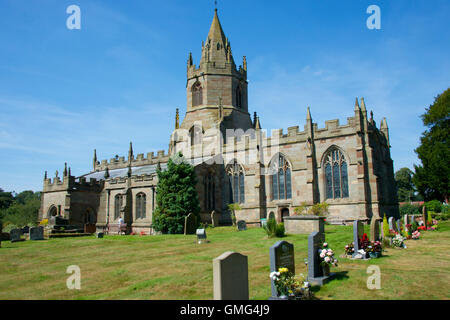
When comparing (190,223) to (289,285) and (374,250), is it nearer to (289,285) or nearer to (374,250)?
(374,250)

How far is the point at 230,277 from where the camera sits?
6.14 meters

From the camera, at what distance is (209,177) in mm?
33156

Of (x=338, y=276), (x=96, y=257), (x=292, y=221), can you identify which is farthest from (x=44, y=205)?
(x=338, y=276)

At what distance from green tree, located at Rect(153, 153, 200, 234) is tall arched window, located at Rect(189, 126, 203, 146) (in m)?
8.94

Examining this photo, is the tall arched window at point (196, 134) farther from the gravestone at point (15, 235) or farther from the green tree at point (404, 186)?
the green tree at point (404, 186)

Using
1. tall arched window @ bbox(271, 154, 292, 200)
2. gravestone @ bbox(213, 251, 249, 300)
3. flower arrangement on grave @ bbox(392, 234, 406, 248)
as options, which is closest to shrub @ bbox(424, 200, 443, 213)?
tall arched window @ bbox(271, 154, 292, 200)

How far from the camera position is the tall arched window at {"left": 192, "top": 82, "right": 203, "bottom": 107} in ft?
127

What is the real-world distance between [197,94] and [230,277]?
114 feet

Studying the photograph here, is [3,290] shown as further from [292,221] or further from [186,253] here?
[292,221]

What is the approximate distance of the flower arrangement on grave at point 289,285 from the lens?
7262 millimetres

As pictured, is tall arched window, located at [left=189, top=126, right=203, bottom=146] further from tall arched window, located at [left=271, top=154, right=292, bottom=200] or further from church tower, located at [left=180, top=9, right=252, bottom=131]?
tall arched window, located at [left=271, top=154, right=292, bottom=200]

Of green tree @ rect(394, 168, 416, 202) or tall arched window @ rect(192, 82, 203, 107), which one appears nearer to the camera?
tall arched window @ rect(192, 82, 203, 107)
